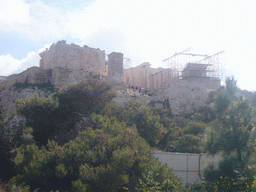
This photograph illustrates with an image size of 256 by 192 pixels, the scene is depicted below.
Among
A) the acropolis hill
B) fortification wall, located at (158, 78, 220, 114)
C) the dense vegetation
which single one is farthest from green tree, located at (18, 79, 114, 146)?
fortification wall, located at (158, 78, 220, 114)

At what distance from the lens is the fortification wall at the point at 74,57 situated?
20733mm

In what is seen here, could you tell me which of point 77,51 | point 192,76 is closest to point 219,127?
point 192,76

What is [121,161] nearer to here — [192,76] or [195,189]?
[195,189]

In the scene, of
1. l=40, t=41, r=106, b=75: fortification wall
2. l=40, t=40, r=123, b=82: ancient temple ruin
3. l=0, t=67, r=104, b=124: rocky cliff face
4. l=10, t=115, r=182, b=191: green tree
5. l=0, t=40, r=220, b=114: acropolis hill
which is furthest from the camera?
l=40, t=41, r=106, b=75: fortification wall

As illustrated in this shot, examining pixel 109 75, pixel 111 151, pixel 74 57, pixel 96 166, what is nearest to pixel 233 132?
pixel 111 151

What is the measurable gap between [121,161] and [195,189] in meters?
2.37

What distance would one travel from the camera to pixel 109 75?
19.6 meters

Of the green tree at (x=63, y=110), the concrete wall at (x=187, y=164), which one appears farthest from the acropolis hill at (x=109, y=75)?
the concrete wall at (x=187, y=164)

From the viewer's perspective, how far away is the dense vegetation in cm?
620

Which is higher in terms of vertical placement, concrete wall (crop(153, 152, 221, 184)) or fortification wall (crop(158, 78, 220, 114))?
fortification wall (crop(158, 78, 220, 114))

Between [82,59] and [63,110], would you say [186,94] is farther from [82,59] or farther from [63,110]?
[63,110]

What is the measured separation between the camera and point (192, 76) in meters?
21.7

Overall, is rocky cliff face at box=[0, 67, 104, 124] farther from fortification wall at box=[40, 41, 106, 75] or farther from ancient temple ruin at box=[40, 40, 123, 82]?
fortification wall at box=[40, 41, 106, 75]

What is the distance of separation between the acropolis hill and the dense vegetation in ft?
23.6
